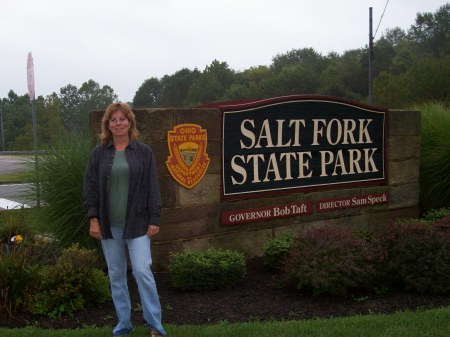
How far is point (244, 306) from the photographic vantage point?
5051 millimetres

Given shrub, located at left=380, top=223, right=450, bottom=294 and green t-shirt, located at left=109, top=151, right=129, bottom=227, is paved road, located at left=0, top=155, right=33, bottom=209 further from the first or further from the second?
shrub, located at left=380, top=223, right=450, bottom=294

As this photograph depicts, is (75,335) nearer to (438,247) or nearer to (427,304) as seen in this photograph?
(427,304)

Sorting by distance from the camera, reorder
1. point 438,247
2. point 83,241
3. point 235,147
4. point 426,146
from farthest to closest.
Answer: point 426,146, point 235,147, point 83,241, point 438,247

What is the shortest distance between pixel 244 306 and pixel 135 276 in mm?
1441

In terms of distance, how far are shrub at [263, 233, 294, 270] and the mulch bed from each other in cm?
52

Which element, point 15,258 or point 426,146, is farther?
point 426,146

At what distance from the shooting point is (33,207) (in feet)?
22.5

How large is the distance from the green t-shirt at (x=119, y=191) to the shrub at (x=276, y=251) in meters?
2.57

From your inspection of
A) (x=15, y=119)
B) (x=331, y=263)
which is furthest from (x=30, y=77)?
(x=15, y=119)

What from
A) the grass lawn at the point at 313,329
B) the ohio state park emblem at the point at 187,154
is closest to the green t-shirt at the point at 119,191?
the grass lawn at the point at 313,329

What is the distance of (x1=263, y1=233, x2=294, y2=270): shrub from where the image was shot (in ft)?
20.3

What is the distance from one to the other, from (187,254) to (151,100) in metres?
91.9

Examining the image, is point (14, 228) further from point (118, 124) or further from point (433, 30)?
point (433, 30)

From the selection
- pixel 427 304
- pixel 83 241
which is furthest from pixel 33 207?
pixel 427 304
